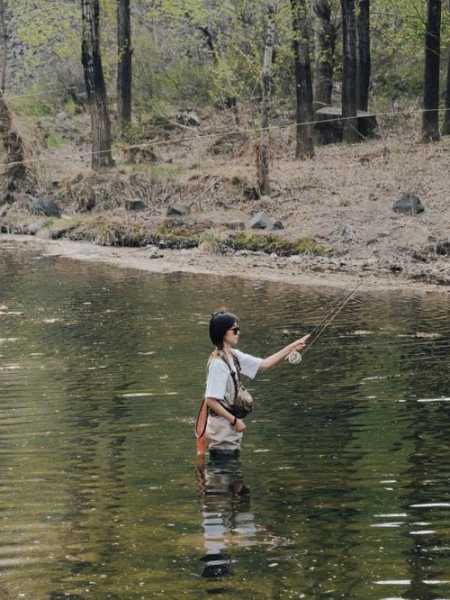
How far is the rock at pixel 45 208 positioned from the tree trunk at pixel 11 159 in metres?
1.57

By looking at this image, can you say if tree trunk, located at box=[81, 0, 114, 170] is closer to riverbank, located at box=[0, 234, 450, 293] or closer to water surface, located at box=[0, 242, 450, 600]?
riverbank, located at box=[0, 234, 450, 293]

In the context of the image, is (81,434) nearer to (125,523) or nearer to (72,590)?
(125,523)

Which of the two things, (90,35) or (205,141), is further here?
(205,141)

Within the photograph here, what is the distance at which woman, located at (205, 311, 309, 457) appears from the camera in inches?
370

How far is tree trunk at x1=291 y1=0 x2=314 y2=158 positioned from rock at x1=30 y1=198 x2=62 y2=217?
6850 mm

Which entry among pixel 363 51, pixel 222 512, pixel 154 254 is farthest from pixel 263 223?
pixel 222 512

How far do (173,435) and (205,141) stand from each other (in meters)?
29.9

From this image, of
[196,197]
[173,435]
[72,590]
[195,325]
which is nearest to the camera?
[72,590]

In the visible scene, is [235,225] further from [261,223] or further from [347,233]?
[347,233]

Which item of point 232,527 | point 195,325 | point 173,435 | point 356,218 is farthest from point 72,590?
point 356,218

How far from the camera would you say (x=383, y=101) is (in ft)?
141

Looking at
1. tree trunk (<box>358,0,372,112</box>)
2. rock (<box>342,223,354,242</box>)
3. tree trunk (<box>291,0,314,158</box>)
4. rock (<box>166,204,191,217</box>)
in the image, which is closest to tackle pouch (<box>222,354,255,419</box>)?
rock (<box>342,223,354,242</box>)

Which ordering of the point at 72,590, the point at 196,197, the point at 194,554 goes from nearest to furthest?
1. the point at 72,590
2. the point at 194,554
3. the point at 196,197

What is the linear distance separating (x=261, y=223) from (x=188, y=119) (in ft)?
55.7
